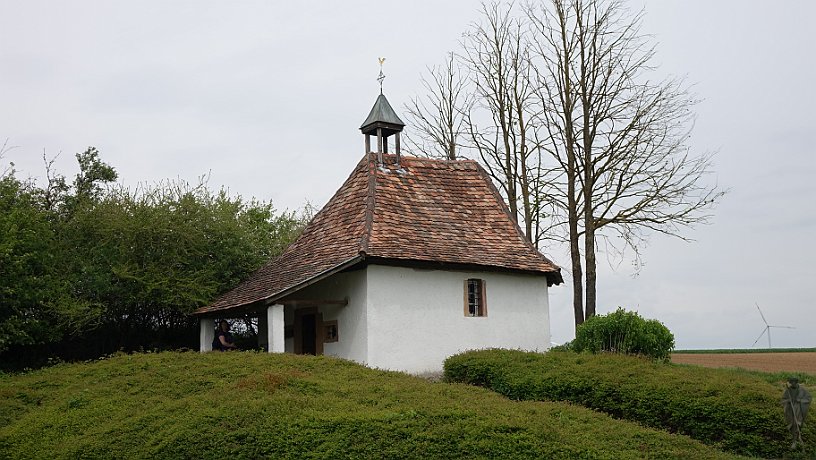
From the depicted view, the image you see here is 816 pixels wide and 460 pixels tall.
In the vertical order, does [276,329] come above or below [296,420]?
above

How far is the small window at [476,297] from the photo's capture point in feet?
75.4

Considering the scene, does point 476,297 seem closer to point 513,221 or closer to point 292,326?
point 513,221


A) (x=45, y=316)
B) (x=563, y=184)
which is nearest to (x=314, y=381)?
(x=45, y=316)

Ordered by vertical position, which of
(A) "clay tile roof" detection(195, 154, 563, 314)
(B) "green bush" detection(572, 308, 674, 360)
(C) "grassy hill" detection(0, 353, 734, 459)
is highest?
(A) "clay tile roof" detection(195, 154, 563, 314)

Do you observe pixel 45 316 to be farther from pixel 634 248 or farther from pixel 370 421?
pixel 634 248

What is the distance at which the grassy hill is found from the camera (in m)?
12.0

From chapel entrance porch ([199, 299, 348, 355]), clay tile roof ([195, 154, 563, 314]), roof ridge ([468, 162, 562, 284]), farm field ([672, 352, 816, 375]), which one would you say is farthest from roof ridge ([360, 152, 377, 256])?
farm field ([672, 352, 816, 375])

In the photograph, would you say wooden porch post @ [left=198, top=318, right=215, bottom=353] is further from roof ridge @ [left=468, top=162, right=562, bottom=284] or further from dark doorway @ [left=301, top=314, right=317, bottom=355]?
roof ridge @ [left=468, top=162, right=562, bottom=284]

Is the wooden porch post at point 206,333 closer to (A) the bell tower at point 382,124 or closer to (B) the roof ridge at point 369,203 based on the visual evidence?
(B) the roof ridge at point 369,203

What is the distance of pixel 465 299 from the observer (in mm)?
22688

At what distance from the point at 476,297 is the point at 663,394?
781 centimetres

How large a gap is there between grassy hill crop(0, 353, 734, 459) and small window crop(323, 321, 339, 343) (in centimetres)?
448

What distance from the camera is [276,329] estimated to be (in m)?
20.9

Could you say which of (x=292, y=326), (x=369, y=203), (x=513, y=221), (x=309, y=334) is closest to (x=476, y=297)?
(x=513, y=221)
